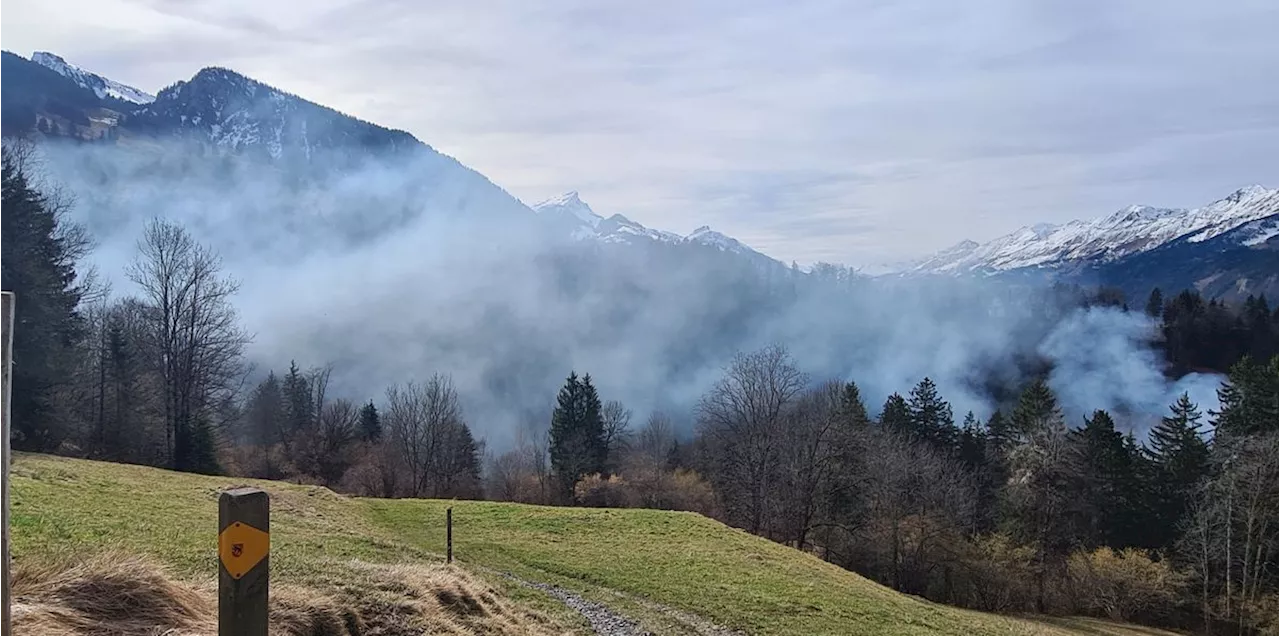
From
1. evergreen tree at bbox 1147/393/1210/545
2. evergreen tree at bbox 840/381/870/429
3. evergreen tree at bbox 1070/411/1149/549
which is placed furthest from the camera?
evergreen tree at bbox 840/381/870/429

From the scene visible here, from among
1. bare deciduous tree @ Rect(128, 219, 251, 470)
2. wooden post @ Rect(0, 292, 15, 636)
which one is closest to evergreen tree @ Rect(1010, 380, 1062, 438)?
bare deciduous tree @ Rect(128, 219, 251, 470)

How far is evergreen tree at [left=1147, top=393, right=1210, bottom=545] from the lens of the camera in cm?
4959

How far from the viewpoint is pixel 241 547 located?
3873 mm

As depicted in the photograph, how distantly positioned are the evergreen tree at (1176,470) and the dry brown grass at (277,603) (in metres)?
52.8

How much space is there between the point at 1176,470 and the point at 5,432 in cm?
6126

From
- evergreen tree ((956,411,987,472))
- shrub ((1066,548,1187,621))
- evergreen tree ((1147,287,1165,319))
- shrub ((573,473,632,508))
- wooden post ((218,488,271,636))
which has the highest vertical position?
evergreen tree ((1147,287,1165,319))

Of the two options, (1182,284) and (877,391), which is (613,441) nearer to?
(877,391)

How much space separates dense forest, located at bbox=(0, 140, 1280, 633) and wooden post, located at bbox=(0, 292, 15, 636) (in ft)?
116

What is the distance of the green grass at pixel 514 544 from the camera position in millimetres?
13188

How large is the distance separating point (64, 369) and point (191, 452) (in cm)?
835

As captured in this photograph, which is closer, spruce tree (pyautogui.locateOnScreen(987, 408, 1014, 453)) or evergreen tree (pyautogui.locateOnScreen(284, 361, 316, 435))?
spruce tree (pyautogui.locateOnScreen(987, 408, 1014, 453))

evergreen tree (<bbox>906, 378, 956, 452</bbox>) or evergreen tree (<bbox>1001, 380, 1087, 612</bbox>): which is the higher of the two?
evergreen tree (<bbox>906, 378, 956, 452</bbox>)

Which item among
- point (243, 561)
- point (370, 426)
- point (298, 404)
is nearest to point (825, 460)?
point (370, 426)

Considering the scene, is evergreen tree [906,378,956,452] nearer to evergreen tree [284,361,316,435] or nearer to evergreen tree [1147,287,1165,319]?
evergreen tree [1147,287,1165,319]
